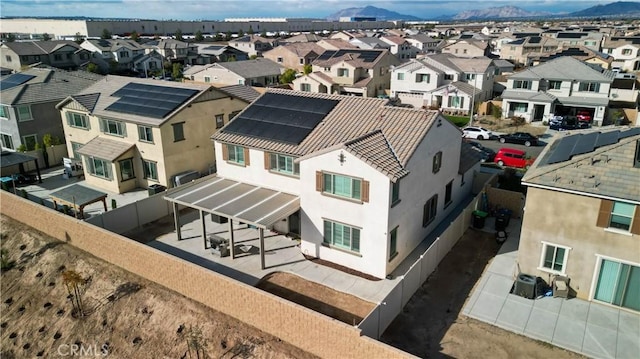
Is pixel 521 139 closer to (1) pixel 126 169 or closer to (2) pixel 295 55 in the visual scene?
(1) pixel 126 169

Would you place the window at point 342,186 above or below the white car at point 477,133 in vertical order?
above

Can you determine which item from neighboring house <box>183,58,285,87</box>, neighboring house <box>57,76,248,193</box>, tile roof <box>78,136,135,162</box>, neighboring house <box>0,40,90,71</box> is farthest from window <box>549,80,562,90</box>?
neighboring house <box>0,40,90,71</box>

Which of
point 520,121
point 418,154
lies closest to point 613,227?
point 418,154

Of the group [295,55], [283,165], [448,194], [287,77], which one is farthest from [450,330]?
[295,55]

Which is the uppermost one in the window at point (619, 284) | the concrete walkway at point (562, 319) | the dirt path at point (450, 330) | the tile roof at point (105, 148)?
the tile roof at point (105, 148)

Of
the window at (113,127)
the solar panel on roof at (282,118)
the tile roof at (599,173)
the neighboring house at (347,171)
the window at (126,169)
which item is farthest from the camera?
the window at (113,127)

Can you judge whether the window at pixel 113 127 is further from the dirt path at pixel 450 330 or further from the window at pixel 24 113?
the dirt path at pixel 450 330

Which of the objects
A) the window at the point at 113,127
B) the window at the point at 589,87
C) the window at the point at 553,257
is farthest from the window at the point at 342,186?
the window at the point at 589,87

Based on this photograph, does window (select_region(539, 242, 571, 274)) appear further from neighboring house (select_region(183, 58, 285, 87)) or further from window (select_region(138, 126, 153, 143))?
neighboring house (select_region(183, 58, 285, 87))
